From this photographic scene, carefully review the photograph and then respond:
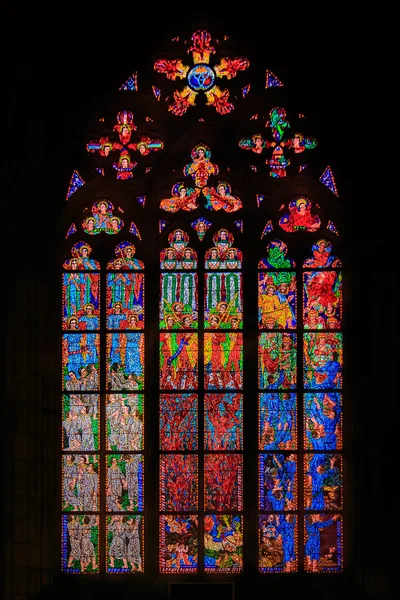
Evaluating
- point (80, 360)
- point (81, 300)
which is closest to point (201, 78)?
point (81, 300)

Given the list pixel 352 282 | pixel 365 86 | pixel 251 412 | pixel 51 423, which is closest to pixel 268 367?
pixel 251 412

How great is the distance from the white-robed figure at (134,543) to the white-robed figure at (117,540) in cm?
5

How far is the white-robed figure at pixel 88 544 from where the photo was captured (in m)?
11.1

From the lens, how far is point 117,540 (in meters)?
11.1

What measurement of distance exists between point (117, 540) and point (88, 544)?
0.29 meters

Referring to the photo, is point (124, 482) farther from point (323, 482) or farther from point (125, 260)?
point (125, 260)

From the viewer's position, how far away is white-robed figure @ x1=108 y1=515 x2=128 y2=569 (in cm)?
1106

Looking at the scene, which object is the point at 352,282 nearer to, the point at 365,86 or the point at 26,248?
the point at 365,86

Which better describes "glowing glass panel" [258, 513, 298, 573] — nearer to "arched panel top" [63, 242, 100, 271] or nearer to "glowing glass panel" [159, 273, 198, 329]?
"glowing glass panel" [159, 273, 198, 329]

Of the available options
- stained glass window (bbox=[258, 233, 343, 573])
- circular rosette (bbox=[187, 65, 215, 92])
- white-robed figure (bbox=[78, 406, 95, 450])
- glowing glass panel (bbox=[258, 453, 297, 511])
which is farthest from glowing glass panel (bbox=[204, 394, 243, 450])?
circular rosette (bbox=[187, 65, 215, 92])

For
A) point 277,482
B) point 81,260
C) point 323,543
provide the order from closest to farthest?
1. point 323,543
2. point 277,482
3. point 81,260

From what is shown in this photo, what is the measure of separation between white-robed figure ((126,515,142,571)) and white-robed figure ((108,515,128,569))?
0.05 m

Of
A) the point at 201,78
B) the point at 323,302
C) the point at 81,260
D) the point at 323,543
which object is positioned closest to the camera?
the point at 323,543

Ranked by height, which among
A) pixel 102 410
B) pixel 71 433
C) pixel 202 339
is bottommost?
pixel 71 433
